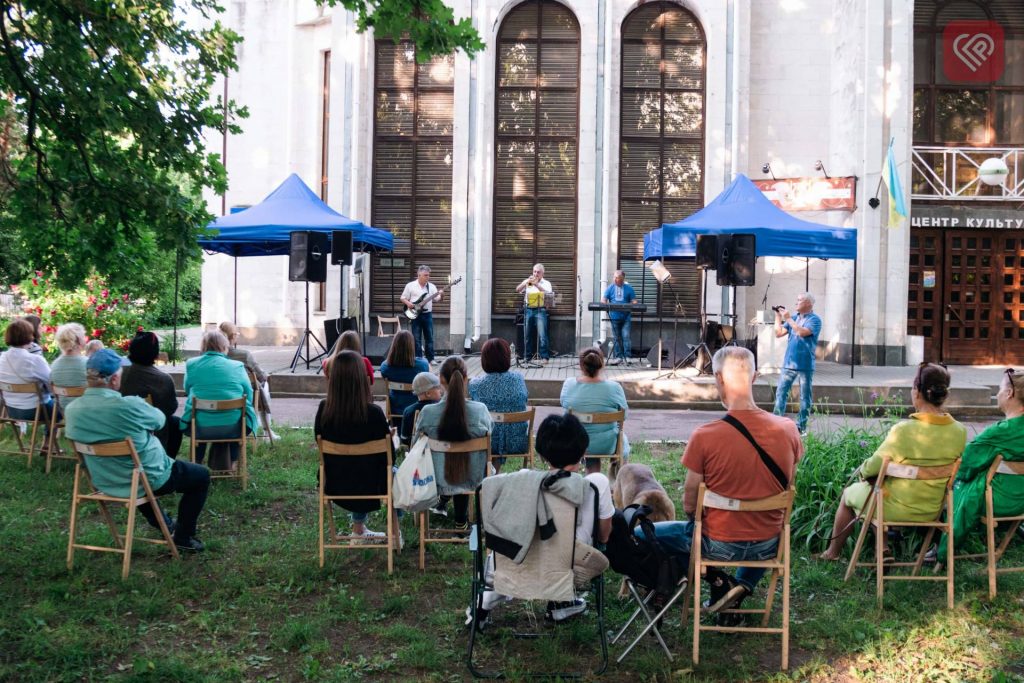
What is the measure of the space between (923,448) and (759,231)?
9.13 metres

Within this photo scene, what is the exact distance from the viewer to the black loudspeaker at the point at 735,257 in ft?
45.1

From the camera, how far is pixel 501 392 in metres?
6.73

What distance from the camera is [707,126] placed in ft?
63.8

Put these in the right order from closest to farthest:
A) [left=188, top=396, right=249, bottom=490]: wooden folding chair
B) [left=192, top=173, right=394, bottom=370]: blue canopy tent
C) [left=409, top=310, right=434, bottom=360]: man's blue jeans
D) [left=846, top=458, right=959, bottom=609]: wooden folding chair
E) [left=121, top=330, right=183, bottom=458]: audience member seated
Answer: [left=846, top=458, right=959, bottom=609]: wooden folding chair → [left=121, top=330, right=183, bottom=458]: audience member seated → [left=188, top=396, right=249, bottom=490]: wooden folding chair → [left=192, top=173, right=394, bottom=370]: blue canopy tent → [left=409, top=310, right=434, bottom=360]: man's blue jeans

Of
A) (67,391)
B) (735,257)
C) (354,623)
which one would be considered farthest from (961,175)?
(354,623)

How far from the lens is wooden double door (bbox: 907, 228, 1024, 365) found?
64.1ft

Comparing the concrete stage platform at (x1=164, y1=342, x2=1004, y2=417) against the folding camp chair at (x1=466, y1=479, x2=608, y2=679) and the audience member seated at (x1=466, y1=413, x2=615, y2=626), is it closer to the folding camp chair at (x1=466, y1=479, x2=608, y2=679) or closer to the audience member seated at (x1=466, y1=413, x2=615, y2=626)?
the audience member seated at (x1=466, y1=413, x2=615, y2=626)

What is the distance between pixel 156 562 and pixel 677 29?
55.4 feet

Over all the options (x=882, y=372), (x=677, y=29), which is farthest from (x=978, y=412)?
(x=677, y=29)

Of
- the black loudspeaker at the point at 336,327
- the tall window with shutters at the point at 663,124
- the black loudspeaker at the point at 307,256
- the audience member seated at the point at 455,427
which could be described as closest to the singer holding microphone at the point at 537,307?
the black loudspeaker at the point at 336,327

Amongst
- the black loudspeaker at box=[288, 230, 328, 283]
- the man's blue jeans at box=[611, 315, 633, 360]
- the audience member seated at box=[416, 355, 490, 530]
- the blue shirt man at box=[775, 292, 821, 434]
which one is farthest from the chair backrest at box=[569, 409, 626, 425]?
the man's blue jeans at box=[611, 315, 633, 360]

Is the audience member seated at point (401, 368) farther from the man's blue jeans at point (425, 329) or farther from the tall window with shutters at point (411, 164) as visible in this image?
the tall window with shutters at point (411, 164)

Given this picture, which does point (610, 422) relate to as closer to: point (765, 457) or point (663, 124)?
point (765, 457)

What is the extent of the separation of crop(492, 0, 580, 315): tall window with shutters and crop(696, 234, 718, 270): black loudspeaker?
19.2ft
